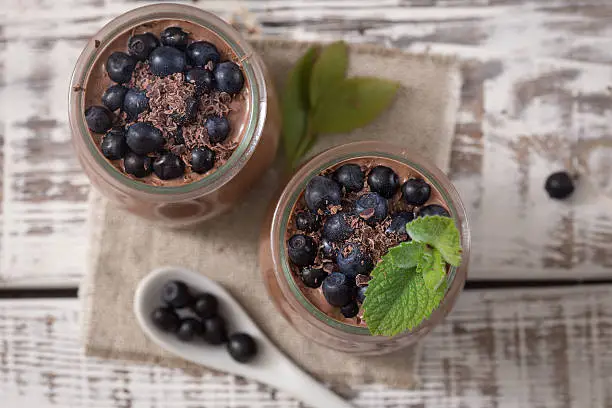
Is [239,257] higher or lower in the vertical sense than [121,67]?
lower

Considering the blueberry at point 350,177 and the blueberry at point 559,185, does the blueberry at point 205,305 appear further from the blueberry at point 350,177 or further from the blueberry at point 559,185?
the blueberry at point 559,185

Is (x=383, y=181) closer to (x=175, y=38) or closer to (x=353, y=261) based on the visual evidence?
(x=353, y=261)

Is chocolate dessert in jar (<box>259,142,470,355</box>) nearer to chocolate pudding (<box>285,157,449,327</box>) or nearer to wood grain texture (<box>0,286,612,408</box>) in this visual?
chocolate pudding (<box>285,157,449,327</box>)

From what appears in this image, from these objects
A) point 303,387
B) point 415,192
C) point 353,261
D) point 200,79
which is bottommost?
point 303,387

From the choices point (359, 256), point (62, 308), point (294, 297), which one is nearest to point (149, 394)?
point (62, 308)

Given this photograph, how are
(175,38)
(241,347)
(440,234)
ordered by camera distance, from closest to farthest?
(440,234)
(175,38)
(241,347)

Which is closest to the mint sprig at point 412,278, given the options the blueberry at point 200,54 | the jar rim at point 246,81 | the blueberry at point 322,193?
the blueberry at point 322,193

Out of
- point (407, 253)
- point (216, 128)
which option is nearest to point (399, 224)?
point (407, 253)

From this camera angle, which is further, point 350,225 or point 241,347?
point 241,347
